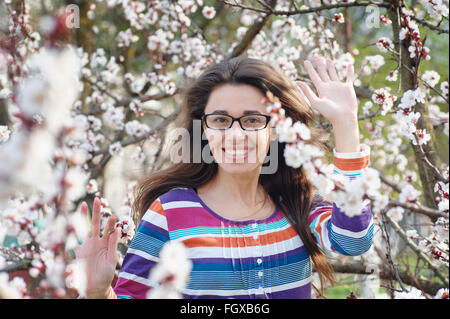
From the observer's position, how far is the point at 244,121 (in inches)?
64.1

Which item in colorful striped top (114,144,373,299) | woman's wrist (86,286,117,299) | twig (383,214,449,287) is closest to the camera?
woman's wrist (86,286,117,299)

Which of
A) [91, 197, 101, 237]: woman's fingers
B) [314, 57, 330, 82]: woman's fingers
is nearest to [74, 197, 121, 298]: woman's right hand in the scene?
[91, 197, 101, 237]: woman's fingers

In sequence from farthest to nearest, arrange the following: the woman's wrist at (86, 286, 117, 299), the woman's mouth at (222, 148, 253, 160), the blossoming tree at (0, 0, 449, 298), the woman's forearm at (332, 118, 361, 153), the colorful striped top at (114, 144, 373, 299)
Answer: the woman's mouth at (222, 148, 253, 160) → the colorful striped top at (114, 144, 373, 299) → the woman's forearm at (332, 118, 361, 153) → the woman's wrist at (86, 286, 117, 299) → the blossoming tree at (0, 0, 449, 298)

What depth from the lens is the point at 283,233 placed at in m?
1.67

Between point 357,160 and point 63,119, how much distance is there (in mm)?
978

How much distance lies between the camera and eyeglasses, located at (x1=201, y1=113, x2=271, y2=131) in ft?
5.31

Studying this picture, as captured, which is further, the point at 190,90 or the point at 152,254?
the point at 190,90

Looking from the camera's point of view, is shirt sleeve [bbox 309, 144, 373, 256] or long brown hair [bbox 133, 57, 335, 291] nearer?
shirt sleeve [bbox 309, 144, 373, 256]

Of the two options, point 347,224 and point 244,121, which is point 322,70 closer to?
point 244,121

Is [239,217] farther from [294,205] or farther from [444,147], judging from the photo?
[444,147]

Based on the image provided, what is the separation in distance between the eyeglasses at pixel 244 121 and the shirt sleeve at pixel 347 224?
0.31 m

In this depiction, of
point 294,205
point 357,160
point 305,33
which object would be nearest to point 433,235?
point 294,205

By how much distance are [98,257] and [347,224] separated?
0.80 meters

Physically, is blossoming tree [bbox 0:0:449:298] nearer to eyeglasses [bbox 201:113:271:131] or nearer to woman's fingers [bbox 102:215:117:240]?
woman's fingers [bbox 102:215:117:240]
